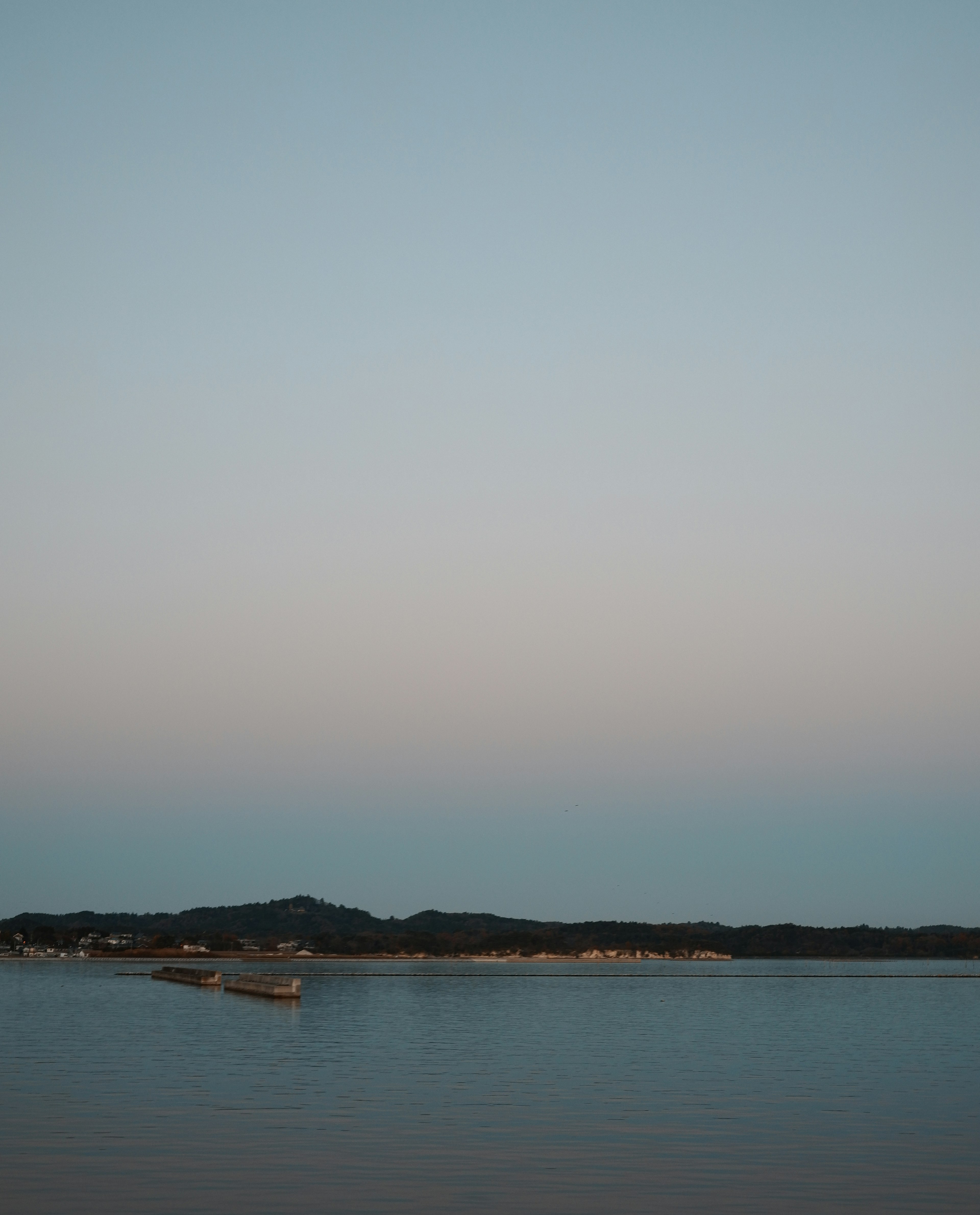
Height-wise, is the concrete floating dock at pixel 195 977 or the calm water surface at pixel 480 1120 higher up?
the concrete floating dock at pixel 195 977

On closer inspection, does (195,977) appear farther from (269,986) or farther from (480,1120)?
(480,1120)

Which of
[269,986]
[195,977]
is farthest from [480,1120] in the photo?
[195,977]

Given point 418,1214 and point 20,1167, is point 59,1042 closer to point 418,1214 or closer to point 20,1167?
point 20,1167

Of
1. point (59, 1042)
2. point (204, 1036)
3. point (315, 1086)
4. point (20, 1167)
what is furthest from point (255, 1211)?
point (204, 1036)

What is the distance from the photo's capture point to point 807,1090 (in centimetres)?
5234

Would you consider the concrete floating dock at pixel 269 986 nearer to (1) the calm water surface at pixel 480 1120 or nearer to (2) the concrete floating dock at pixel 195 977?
(2) the concrete floating dock at pixel 195 977

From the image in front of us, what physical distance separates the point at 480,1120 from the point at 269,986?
101 m

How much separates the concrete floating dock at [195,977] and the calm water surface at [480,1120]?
77566 millimetres

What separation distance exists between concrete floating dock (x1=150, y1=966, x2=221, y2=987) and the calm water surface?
77.6m

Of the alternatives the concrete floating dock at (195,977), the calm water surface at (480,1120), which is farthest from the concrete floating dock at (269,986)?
the calm water surface at (480,1120)

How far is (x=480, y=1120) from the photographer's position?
138 feet

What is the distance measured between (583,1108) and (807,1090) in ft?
38.9

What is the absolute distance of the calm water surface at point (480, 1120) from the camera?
97.5ft

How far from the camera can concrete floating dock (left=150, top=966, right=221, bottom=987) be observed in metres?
169
